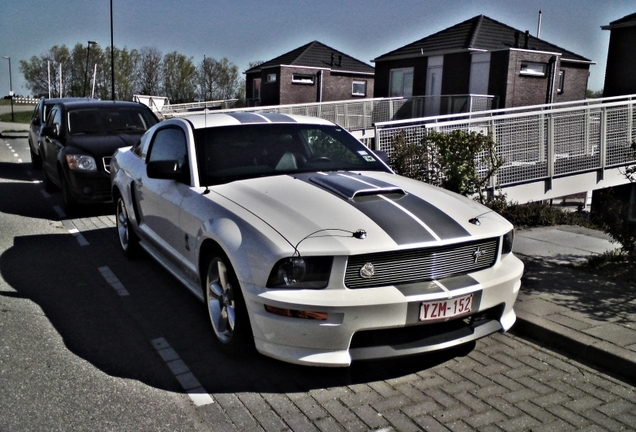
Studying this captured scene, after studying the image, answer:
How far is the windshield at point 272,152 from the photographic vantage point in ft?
16.8

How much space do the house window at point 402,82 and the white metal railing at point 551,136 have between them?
69.1 ft

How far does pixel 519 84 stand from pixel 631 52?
29.5 ft

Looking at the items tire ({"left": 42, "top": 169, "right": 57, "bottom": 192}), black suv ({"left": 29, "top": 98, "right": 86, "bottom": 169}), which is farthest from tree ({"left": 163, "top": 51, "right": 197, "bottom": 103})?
tire ({"left": 42, "top": 169, "right": 57, "bottom": 192})

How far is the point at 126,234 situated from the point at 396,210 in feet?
13.3

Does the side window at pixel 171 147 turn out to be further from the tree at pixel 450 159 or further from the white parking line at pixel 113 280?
Answer: the tree at pixel 450 159

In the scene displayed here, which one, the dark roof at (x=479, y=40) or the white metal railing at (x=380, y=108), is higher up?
the dark roof at (x=479, y=40)

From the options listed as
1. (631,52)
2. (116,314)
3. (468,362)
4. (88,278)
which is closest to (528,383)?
(468,362)

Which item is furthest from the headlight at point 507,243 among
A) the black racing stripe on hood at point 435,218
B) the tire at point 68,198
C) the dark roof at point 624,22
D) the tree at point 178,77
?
the tree at point 178,77

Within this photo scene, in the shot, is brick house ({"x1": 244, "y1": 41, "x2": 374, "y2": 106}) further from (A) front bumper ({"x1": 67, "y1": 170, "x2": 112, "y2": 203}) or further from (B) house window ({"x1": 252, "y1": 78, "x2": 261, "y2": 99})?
(A) front bumper ({"x1": 67, "y1": 170, "x2": 112, "y2": 203})

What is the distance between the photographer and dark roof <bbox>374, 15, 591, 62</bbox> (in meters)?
28.2

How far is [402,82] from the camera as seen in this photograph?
3219 cm

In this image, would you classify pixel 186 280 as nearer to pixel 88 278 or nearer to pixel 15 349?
pixel 15 349

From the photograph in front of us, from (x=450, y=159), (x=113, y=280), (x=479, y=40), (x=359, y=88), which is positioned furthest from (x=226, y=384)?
(x=359, y=88)

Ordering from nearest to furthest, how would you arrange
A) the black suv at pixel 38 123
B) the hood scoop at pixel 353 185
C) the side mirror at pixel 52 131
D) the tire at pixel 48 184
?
the hood scoop at pixel 353 185 < the side mirror at pixel 52 131 < the tire at pixel 48 184 < the black suv at pixel 38 123
